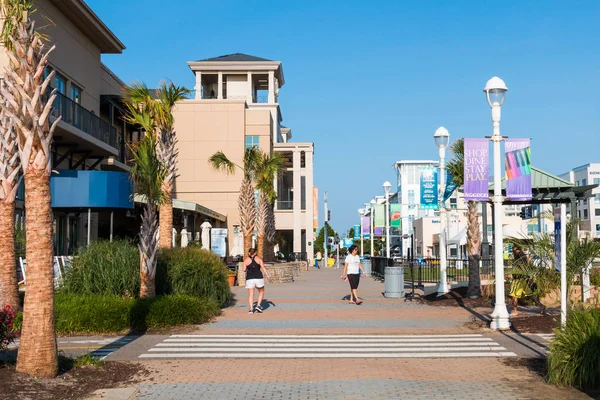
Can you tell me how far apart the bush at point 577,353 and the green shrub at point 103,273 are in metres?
9.68

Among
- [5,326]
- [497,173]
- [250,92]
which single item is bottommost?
[5,326]

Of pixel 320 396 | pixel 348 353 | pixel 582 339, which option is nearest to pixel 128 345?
pixel 348 353

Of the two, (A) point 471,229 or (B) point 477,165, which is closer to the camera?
(B) point 477,165

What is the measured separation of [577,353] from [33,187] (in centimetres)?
748

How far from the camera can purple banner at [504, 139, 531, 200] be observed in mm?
14367

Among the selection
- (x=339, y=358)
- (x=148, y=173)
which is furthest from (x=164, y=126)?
(x=339, y=358)

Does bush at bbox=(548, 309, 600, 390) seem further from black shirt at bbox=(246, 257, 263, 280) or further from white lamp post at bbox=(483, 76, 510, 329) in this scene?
black shirt at bbox=(246, 257, 263, 280)

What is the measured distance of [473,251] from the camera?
1994 centimetres

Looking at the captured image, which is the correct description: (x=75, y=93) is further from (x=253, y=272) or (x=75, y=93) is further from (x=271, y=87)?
(x=271, y=87)

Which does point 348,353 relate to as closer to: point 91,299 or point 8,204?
point 91,299

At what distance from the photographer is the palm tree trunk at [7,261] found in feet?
46.5

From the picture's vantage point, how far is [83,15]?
29.3 metres

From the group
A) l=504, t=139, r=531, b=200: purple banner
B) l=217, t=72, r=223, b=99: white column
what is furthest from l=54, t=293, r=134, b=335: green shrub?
l=217, t=72, r=223, b=99: white column

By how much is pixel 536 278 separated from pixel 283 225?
171ft
